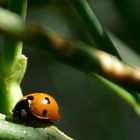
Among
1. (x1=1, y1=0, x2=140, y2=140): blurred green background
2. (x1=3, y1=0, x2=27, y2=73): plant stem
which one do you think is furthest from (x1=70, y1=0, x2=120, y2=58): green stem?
(x1=1, y1=0, x2=140, y2=140): blurred green background

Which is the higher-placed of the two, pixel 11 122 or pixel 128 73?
pixel 128 73

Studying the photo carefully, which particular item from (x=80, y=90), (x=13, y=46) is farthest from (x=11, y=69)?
(x=80, y=90)

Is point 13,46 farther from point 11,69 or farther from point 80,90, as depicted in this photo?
point 80,90

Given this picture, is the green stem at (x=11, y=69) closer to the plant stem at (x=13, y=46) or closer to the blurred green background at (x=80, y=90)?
the plant stem at (x=13, y=46)

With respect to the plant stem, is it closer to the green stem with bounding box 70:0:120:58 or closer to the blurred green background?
the green stem with bounding box 70:0:120:58

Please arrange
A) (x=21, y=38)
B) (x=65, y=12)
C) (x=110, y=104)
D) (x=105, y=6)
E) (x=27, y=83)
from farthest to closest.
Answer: (x=27, y=83) → (x=105, y=6) → (x=110, y=104) → (x=65, y=12) → (x=21, y=38)

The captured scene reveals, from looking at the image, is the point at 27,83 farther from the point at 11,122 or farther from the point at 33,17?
the point at 11,122

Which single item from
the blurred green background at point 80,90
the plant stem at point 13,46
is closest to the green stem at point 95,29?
the plant stem at point 13,46

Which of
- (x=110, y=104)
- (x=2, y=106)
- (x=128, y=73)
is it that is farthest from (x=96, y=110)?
(x=128, y=73)
